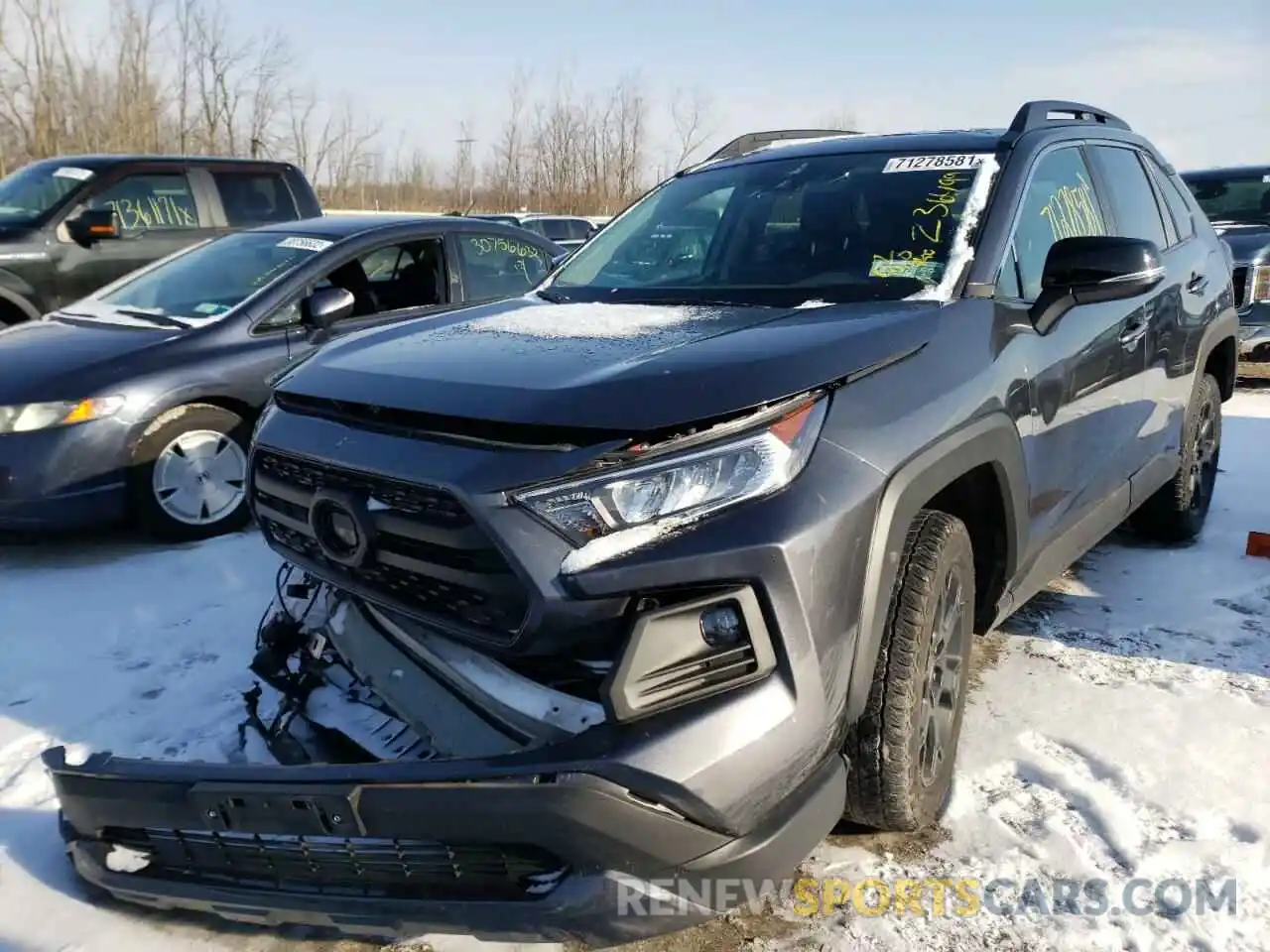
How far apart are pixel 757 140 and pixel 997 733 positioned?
8.42ft

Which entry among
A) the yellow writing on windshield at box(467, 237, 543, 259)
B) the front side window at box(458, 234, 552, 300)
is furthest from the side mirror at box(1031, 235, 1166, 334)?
the yellow writing on windshield at box(467, 237, 543, 259)

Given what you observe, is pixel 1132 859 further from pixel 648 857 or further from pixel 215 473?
pixel 215 473

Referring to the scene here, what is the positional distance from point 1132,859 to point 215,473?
411cm

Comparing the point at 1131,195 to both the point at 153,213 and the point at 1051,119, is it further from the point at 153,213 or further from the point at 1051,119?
the point at 153,213

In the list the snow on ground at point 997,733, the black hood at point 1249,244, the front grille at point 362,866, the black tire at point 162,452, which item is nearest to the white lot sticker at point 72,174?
the black tire at point 162,452

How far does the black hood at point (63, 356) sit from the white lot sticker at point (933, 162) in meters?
3.44

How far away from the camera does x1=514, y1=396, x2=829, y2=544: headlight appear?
1.86 meters

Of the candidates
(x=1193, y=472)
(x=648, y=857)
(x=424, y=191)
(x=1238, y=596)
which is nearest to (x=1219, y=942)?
(x=648, y=857)

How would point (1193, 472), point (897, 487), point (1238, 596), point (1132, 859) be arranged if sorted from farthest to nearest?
1. point (1193, 472)
2. point (1238, 596)
3. point (1132, 859)
4. point (897, 487)

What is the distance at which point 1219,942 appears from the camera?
84.7 inches

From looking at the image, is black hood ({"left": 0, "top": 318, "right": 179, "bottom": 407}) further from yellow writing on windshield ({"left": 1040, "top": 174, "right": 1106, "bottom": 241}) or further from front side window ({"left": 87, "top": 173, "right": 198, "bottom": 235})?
yellow writing on windshield ({"left": 1040, "top": 174, "right": 1106, "bottom": 241})

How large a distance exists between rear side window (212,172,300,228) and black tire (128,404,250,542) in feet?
12.3

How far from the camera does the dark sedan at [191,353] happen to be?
4297 mm

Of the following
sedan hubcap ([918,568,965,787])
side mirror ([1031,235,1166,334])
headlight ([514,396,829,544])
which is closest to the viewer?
headlight ([514,396,829,544])
